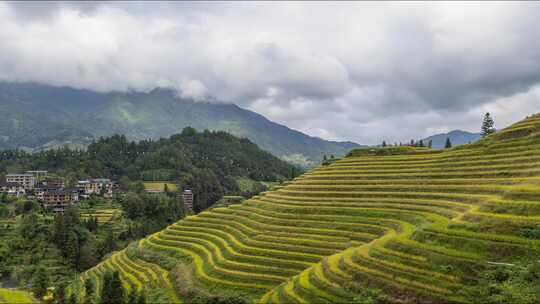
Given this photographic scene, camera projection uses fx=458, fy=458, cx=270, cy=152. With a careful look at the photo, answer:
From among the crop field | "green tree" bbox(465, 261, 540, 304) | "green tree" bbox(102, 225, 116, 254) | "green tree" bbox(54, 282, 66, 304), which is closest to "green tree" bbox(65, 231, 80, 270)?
"green tree" bbox(102, 225, 116, 254)

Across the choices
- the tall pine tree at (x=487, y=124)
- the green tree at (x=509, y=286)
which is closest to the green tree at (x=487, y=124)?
the tall pine tree at (x=487, y=124)

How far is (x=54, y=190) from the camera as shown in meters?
130

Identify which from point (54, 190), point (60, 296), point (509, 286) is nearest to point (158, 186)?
point (54, 190)

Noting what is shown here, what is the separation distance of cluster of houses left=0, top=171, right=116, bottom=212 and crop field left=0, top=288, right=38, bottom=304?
64377 millimetres

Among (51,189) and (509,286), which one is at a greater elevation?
(51,189)

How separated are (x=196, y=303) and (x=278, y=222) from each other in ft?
47.7

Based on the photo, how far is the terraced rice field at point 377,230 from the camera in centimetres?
2948

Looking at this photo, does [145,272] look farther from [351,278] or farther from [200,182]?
[200,182]

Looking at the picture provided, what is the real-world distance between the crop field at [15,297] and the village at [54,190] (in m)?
61.9

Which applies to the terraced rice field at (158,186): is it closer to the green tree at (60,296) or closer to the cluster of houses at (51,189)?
the cluster of houses at (51,189)

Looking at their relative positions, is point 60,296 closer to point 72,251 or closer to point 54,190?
point 72,251

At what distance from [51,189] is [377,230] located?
11718 centimetres

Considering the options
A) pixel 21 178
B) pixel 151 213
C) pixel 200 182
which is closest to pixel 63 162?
pixel 21 178

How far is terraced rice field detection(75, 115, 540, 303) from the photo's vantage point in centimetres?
2948
